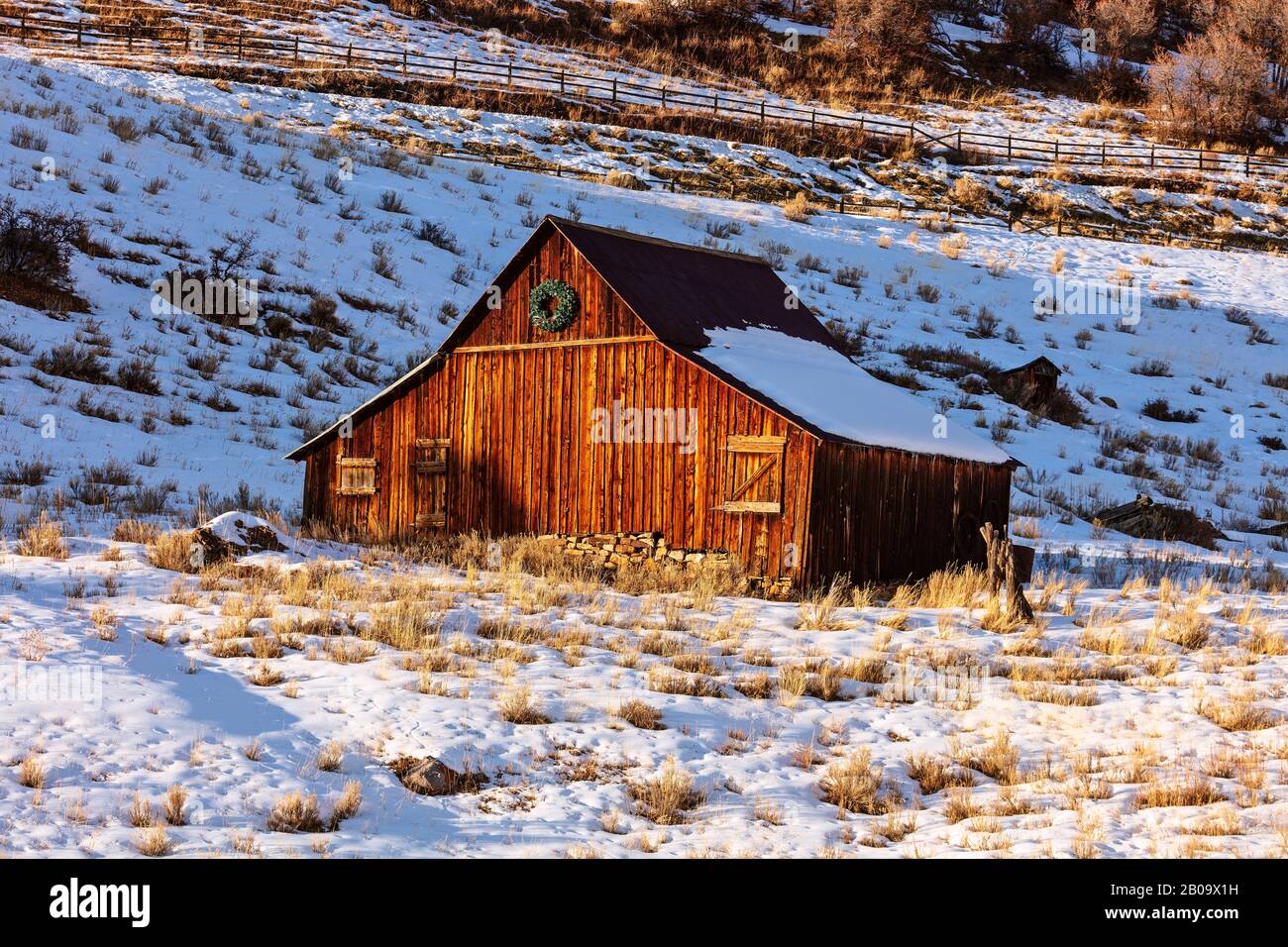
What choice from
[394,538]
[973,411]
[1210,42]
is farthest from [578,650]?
[1210,42]

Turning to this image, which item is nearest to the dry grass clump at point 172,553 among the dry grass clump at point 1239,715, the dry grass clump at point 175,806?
the dry grass clump at point 175,806

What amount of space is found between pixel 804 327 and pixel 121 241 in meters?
19.4

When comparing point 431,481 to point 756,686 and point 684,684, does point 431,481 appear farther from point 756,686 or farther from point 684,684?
point 756,686

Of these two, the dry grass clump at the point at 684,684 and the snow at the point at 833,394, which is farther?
the snow at the point at 833,394

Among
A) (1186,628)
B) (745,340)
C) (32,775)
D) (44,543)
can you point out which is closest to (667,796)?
(32,775)

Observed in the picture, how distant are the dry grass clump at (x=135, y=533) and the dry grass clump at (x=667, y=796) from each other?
416 inches

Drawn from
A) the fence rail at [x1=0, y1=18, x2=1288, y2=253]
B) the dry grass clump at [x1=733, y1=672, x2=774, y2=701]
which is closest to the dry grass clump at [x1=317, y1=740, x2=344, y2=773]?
the dry grass clump at [x1=733, y1=672, x2=774, y2=701]

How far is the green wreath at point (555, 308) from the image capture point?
19766 mm

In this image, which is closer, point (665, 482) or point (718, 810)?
point (718, 810)

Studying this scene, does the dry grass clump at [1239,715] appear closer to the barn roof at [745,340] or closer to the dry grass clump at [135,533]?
the barn roof at [745,340]

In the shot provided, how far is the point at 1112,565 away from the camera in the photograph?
21406 mm

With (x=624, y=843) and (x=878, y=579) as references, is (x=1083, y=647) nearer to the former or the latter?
(x=878, y=579)

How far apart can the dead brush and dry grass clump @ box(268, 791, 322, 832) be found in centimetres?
761

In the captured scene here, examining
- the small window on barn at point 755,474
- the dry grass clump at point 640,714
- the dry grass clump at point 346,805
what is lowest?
the dry grass clump at point 640,714
